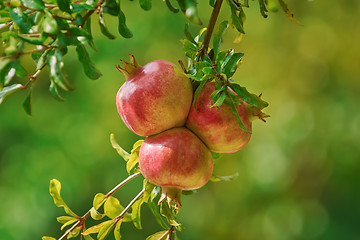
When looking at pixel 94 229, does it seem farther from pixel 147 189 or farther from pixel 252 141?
pixel 252 141

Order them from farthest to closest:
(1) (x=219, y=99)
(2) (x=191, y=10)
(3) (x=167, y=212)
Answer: (3) (x=167, y=212), (1) (x=219, y=99), (2) (x=191, y=10)

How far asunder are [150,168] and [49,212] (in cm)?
266

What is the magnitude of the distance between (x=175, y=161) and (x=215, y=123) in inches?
2.9

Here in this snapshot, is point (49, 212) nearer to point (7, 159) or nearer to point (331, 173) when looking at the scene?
point (7, 159)

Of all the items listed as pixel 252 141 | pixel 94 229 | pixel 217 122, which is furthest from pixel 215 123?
pixel 252 141

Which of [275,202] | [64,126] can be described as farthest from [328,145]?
[64,126]

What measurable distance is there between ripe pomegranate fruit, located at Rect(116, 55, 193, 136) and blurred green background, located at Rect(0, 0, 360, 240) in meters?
2.45

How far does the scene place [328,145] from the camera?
324 cm

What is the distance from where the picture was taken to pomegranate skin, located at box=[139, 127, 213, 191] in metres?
0.69

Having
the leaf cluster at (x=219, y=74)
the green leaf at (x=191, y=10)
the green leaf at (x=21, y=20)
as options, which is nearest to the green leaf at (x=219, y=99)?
the leaf cluster at (x=219, y=74)

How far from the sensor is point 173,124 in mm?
Answer: 720

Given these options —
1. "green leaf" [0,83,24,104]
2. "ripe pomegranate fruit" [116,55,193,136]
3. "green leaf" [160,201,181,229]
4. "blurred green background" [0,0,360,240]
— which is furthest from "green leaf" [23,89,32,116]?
"blurred green background" [0,0,360,240]

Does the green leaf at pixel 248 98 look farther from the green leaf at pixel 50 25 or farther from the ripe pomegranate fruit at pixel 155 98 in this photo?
the green leaf at pixel 50 25

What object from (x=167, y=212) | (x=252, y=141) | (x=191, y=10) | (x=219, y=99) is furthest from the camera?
(x=252, y=141)
